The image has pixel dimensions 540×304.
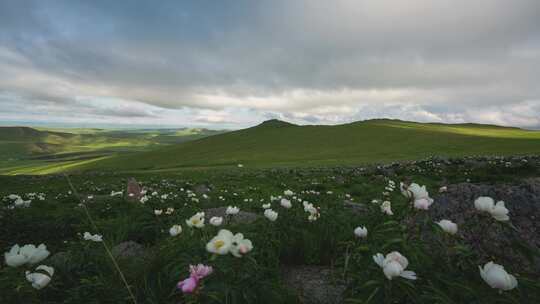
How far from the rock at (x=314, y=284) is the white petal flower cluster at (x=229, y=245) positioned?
36.1 inches

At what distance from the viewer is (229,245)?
7.16ft

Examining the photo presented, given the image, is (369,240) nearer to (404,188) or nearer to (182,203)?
(404,188)

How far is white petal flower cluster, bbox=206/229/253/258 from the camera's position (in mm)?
2184

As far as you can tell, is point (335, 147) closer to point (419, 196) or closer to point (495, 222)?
point (495, 222)

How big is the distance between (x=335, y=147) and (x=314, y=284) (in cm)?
5948

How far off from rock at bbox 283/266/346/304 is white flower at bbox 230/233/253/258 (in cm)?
90

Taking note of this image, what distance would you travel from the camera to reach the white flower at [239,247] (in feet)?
7.20

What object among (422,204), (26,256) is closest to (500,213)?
(422,204)

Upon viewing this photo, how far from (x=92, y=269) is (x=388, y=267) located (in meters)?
3.05

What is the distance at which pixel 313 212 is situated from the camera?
3.83 metres

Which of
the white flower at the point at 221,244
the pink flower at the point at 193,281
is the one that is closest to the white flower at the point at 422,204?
the white flower at the point at 221,244

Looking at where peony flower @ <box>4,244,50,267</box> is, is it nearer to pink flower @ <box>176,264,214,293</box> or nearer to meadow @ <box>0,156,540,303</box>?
meadow @ <box>0,156,540,303</box>

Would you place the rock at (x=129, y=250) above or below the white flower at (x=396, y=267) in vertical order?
below

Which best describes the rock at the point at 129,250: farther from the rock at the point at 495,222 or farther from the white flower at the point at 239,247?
the rock at the point at 495,222
